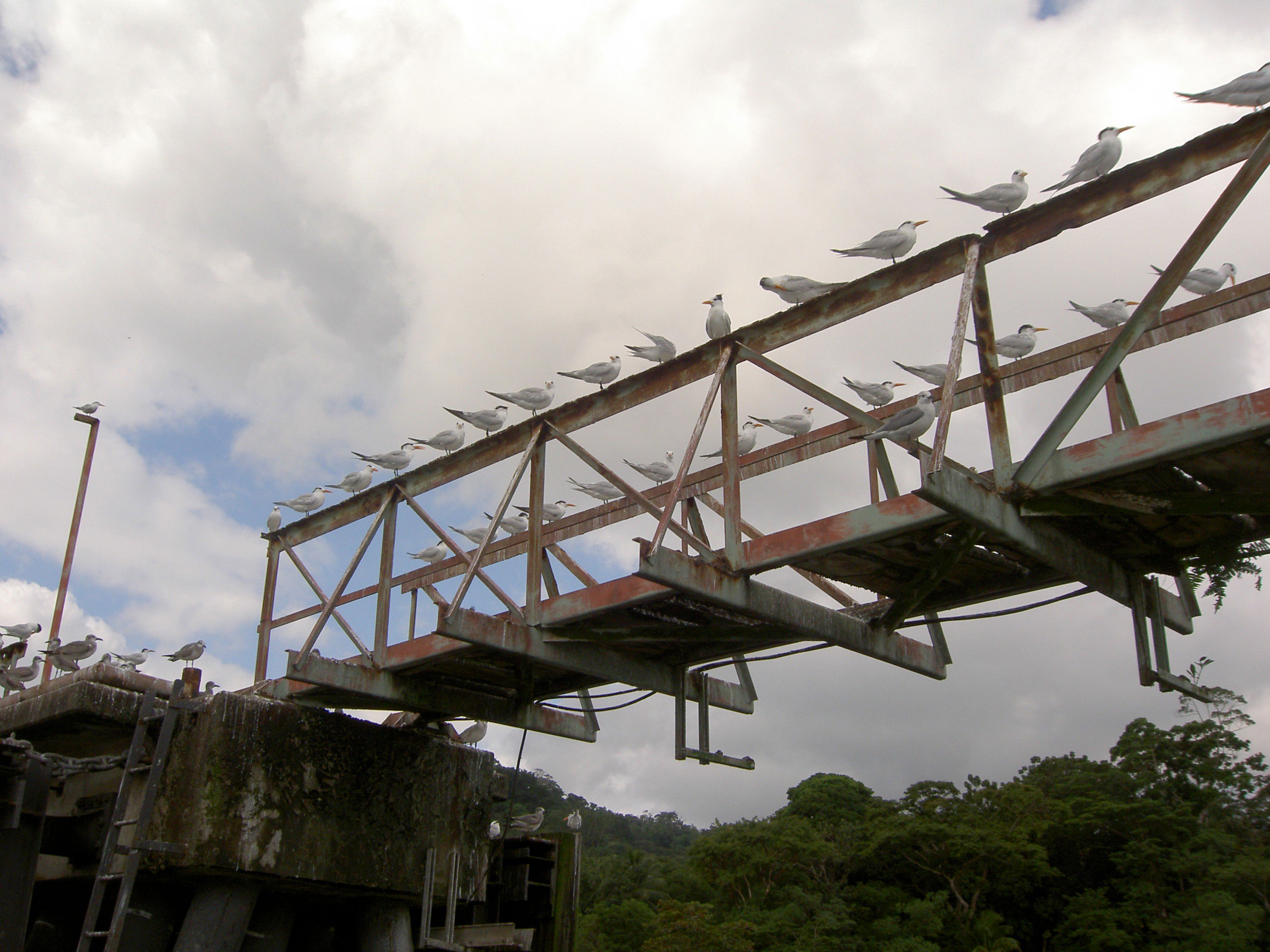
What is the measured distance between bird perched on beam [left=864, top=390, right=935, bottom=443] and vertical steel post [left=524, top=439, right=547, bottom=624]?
9.17 ft

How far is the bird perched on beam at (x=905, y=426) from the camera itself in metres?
7.14

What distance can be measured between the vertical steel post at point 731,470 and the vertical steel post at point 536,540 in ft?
5.66

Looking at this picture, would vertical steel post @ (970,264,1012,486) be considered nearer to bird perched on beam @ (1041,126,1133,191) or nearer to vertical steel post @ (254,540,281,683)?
bird perched on beam @ (1041,126,1133,191)

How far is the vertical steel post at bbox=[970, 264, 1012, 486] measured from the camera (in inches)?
244

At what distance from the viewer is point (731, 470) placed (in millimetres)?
7598

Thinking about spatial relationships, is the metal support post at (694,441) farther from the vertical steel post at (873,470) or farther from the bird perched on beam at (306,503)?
the bird perched on beam at (306,503)

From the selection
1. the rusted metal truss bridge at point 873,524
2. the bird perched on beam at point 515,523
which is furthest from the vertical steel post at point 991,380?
the bird perched on beam at point 515,523

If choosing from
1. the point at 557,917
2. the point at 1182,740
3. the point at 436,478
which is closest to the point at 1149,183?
the point at 436,478

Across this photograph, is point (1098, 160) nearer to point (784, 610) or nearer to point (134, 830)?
point (784, 610)

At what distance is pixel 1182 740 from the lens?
33.9m

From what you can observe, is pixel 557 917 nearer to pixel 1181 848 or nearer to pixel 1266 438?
pixel 1266 438

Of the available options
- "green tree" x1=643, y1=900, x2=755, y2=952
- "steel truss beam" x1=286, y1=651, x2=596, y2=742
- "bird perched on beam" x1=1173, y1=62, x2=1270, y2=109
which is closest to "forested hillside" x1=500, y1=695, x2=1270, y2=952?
"green tree" x1=643, y1=900, x2=755, y2=952

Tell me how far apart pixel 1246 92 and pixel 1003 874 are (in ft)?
89.1

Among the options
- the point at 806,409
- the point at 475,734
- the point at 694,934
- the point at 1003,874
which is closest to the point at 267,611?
the point at 475,734
